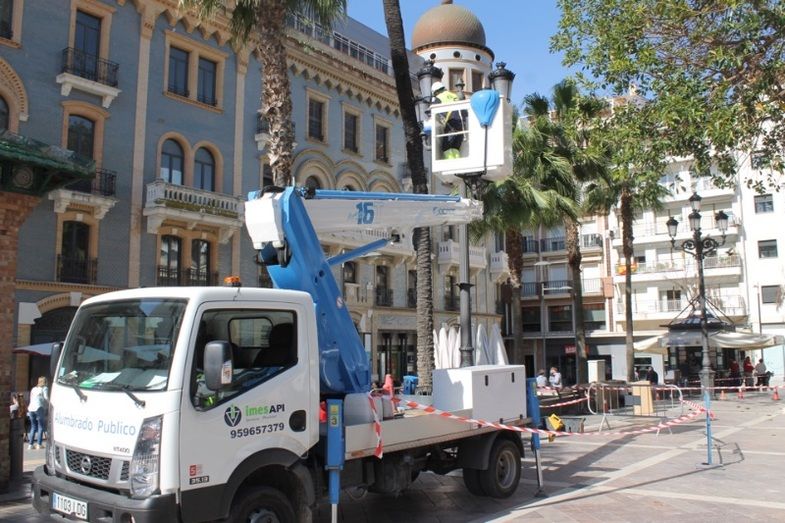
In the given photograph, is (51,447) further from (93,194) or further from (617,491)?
(93,194)

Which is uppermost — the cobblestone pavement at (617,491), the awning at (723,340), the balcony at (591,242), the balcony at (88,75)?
the balcony at (88,75)

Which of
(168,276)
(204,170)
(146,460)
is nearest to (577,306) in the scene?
(204,170)

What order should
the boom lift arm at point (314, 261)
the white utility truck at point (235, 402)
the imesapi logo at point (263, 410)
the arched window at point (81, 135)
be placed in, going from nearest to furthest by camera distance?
the white utility truck at point (235, 402) → the imesapi logo at point (263, 410) → the boom lift arm at point (314, 261) → the arched window at point (81, 135)

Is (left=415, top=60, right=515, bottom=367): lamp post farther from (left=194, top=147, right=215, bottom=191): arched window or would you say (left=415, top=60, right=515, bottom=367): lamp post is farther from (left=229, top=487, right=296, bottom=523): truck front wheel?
(left=194, top=147, right=215, bottom=191): arched window

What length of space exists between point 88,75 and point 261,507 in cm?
1955

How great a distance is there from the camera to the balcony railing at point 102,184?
2145cm

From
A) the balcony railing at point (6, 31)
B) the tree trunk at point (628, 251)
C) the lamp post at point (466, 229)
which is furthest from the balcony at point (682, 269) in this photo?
the lamp post at point (466, 229)

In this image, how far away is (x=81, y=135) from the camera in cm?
2184

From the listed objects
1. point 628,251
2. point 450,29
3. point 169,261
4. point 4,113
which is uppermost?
point 450,29

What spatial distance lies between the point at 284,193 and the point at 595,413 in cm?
1656

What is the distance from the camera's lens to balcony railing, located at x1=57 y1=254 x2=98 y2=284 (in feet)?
68.5

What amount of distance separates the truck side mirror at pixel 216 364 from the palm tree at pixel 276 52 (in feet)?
20.6

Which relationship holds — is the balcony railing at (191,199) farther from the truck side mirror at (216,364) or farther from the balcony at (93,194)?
the truck side mirror at (216,364)

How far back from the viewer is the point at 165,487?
529cm
